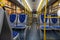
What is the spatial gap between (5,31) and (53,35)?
3.85 m

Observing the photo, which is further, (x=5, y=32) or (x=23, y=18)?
(x=23, y=18)

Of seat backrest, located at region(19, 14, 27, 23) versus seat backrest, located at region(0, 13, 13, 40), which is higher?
seat backrest, located at region(19, 14, 27, 23)

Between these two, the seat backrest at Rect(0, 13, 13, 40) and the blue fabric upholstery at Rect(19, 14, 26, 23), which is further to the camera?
the blue fabric upholstery at Rect(19, 14, 26, 23)

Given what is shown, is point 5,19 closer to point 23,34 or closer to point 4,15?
point 4,15

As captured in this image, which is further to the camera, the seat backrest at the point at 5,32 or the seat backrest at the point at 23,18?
the seat backrest at the point at 23,18

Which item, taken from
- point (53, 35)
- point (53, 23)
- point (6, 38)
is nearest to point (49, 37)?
point (53, 35)

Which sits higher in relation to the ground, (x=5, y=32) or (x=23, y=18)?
(x=23, y=18)

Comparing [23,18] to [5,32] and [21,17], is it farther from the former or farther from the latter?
[5,32]

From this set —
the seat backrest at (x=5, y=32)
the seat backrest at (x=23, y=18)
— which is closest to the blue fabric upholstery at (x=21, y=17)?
the seat backrest at (x=23, y=18)

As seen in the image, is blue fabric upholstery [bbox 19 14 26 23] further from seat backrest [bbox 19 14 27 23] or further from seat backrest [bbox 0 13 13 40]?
seat backrest [bbox 0 13 13 40]

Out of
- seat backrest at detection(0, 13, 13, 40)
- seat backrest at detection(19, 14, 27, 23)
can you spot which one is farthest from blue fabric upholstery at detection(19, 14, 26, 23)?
seat backrest at detection(0, 13, 13, 40)

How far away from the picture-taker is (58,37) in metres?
5.12

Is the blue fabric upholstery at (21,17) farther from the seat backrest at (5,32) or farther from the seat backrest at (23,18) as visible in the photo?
the seat backrest at (5,32)

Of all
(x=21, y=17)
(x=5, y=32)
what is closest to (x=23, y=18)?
(x=21, y=17)
